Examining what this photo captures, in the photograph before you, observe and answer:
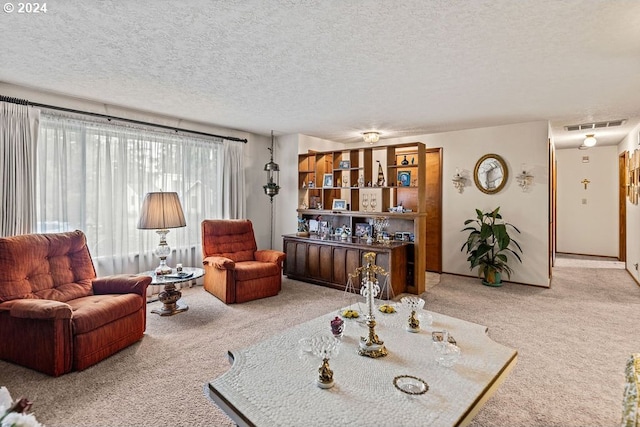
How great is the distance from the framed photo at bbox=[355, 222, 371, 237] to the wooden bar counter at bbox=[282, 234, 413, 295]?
0.20 m

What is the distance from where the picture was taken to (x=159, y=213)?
375 centimetres

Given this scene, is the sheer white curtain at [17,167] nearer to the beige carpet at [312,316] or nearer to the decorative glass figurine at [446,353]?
the beige carpet at [312,316]

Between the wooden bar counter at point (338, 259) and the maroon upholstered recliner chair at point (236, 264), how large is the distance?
2.21 ft

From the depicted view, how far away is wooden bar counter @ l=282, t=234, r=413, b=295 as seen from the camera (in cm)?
454

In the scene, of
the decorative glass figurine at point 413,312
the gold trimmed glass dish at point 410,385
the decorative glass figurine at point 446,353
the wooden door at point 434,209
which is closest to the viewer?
the gold trimmed glass dish at point 410,385

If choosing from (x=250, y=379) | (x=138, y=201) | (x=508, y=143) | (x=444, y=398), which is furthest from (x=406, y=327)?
(x=508, y=143)

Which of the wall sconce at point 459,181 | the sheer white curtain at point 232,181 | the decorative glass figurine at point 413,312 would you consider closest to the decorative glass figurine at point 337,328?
the decorative glass figurine at point 413,312

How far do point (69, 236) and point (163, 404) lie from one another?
7.09 ft

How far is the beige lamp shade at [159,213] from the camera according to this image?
3705mm

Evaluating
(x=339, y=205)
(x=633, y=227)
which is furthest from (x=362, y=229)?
(x=633, y=227)

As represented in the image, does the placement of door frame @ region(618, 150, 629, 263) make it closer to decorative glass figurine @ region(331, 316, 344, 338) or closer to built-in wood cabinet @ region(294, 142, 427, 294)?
built-in wood cabinet @ region(294, 142, 427, 294)

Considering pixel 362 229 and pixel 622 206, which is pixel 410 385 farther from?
pixel 622 206

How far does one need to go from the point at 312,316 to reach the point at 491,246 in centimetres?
316

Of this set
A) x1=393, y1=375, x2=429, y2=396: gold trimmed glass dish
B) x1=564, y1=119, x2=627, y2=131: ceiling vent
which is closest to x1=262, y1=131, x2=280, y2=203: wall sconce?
x1=393, y1=375, x2=429, y2=396: gold trimmed glass dish
